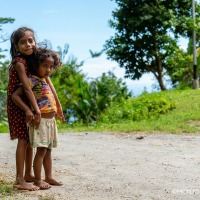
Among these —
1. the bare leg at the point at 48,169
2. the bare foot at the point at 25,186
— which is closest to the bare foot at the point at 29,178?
the bare leg at the point at 48,169

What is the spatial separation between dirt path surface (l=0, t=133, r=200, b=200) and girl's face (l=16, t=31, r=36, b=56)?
4.18 ft

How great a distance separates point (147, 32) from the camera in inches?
954

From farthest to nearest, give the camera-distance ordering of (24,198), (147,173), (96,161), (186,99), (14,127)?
1. (186,99)
2. (96,161)
3. (147,173)
4. (14,127)
5. (24,198)

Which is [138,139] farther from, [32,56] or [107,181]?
[32,56]

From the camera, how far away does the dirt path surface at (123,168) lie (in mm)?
4344

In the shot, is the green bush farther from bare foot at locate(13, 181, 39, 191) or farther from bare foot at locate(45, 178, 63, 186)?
bare foot at locate(13, 181, 39, 191)

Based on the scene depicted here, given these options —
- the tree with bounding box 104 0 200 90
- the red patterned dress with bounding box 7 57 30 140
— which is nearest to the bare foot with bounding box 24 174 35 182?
the red patterned dress with bounding box 7 57 30 140

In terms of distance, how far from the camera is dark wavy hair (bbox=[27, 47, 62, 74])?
431 centimetres

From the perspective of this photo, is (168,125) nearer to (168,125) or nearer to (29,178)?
(168,125)

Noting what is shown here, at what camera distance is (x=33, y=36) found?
4.45 meters

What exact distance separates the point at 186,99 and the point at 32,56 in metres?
11.6

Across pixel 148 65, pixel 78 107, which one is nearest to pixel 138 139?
pixel 78 107

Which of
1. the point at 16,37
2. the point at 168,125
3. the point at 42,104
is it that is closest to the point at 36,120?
the point at 42,104

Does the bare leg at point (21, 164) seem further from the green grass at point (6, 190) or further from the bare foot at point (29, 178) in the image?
the bare foot at point (29, 178)
